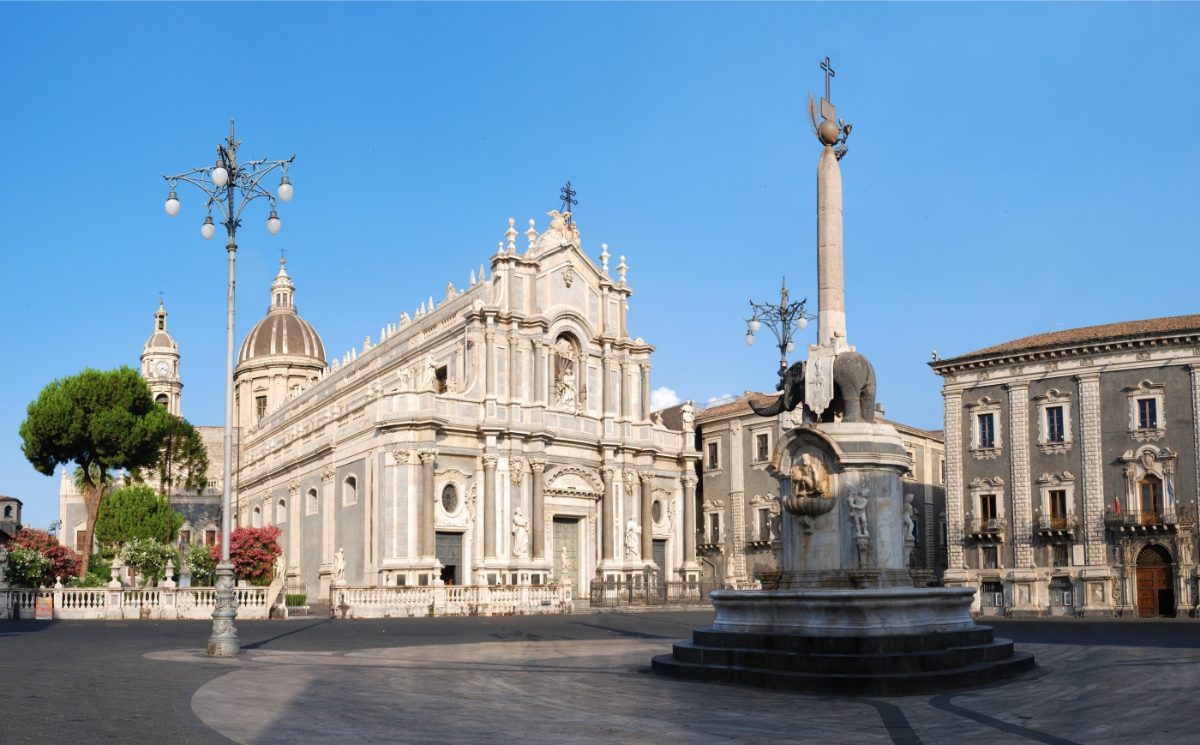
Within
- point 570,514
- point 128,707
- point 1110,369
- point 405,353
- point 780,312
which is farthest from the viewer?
point 405,353

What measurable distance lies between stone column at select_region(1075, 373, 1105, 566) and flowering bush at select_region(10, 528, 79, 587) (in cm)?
4053

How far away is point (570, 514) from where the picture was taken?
55.6 metres

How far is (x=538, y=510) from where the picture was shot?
2080 inches

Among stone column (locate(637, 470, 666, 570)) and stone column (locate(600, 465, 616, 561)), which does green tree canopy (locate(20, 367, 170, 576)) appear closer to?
stone column (locate(600, 465, 616, 561))

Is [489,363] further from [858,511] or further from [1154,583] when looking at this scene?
[858,511]

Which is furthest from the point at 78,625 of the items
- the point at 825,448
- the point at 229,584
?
the point at 825,448

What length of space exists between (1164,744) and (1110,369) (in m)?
42.1

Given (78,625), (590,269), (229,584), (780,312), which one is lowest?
(78,625)

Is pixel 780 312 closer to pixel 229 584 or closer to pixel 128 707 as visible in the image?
pixel 229 584

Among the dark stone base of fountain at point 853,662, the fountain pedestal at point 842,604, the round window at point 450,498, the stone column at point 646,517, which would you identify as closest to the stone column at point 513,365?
the round window at point 450,498

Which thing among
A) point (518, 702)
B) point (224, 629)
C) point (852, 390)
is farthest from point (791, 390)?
point (224, 629)

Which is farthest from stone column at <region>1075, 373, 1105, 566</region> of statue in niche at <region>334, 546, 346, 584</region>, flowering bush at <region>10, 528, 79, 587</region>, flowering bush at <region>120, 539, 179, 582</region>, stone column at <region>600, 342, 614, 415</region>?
flowering bush at <region>10, 528, 79, 587</region>

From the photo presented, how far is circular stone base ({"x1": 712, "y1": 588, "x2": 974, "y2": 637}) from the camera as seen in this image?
16156 mm

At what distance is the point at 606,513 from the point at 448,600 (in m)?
12.5
